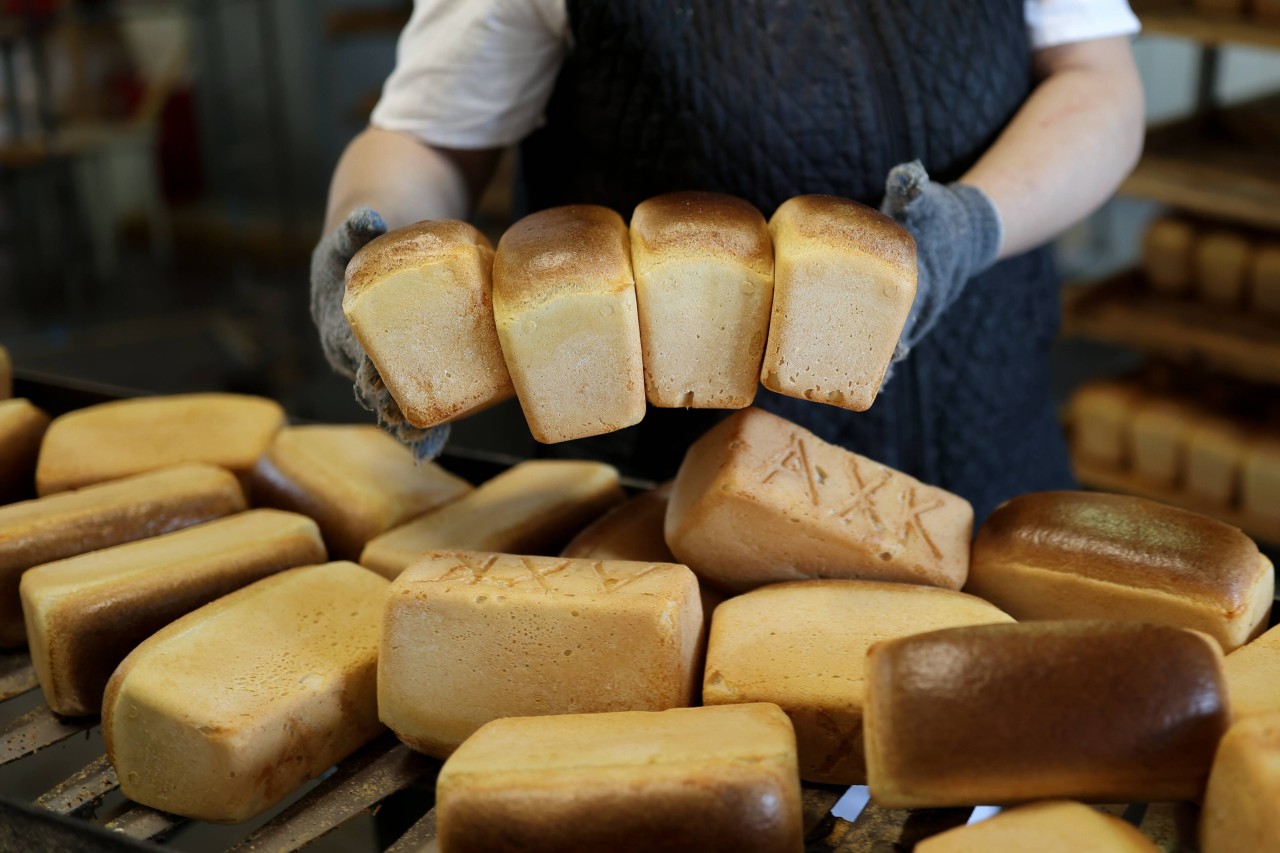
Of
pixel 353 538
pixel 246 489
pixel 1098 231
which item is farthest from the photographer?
pixel 1098 231

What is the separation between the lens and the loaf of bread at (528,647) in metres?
1.01

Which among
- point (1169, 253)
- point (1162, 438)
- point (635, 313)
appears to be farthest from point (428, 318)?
point (1169, 253)

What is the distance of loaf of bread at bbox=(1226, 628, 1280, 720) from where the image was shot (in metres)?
0.94

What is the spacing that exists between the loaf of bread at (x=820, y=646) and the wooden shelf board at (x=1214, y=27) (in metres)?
2.19

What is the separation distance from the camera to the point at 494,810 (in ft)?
2.86

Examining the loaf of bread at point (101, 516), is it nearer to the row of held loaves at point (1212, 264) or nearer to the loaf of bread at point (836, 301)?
the loaf of bread at point (836, 301)

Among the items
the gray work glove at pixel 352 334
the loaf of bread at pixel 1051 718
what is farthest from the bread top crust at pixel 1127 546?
the gray work glove at pixel 352 334

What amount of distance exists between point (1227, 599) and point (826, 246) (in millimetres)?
476

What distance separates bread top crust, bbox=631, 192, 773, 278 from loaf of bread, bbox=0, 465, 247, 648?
626 millimetres

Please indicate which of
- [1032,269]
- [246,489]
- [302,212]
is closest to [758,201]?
[1032,269]

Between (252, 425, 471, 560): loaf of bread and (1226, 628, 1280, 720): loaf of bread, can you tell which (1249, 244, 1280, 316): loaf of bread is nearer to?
(1226, 628, 1280, 720): loaf of bread

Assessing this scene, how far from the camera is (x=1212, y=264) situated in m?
3.08

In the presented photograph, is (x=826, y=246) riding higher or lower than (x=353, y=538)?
higher

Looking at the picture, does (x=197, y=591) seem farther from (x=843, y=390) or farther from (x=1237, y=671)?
(x=1237, y=671)
